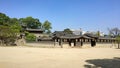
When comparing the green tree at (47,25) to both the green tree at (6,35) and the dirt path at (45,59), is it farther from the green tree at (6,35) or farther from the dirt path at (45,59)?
the dirt path at (45,59)

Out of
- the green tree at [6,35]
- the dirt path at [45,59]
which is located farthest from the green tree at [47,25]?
the dirt path at [45,59]

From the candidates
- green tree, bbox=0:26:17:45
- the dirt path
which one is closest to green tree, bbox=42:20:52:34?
green tree, bbox=0:26:17:45

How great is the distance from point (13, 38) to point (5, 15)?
107 feet

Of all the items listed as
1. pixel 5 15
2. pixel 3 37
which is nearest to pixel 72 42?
pixel 3 37

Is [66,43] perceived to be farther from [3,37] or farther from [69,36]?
[3,37]

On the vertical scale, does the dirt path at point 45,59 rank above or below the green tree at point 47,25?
below

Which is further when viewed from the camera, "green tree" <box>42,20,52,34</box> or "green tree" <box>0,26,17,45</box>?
"green tree" <box>42,20,52,34</box>

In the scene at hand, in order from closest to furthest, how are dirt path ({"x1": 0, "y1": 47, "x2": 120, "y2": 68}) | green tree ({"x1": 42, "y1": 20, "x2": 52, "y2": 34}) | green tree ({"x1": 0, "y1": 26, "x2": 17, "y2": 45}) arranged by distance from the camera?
dirt path ({"x1": 0, "y1": 47, "x2": 120, "y2": 68}) → green tree ({"x1": 0, "y1": 26, "x2": 17, "y2": 45}) → green tree ({"x1": 42, "y1": 20, "x2": 52, "y2": 34})

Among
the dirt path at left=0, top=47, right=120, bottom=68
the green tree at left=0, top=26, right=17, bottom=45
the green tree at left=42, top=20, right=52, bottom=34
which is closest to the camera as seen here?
the dirt path at left=0, top=47, right=120, bottom=68

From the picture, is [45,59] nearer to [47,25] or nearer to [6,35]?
[6,35]

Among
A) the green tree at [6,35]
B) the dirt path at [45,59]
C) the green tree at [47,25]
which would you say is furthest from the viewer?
the green tree at [47,25]

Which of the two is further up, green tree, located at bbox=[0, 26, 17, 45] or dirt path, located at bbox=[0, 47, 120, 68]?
green tree, located at bbox=[0, 26, 17, 45]

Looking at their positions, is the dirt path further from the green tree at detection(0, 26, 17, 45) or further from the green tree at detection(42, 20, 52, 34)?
the green tree at detection(42, 20, 52, 34)

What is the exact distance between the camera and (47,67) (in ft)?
Answer: 48.9
